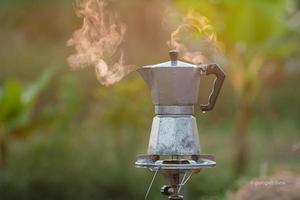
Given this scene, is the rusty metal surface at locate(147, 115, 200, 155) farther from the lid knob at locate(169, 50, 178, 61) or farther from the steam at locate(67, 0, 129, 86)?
the steam at locate(67, 0, 129, 86)

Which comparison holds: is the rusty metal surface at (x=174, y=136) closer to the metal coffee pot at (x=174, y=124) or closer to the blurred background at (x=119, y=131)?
the metal coffee pot at (x=174, y=124)

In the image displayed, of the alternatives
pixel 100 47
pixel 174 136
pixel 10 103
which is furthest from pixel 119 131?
pixel 174 136

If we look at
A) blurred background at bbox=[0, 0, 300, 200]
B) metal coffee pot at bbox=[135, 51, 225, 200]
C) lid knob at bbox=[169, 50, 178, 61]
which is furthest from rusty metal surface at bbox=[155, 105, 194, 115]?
blurred background at bbox=[0, 0, 300, 200]

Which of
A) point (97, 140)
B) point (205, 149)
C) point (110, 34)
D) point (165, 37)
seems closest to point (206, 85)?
point (165, 37)

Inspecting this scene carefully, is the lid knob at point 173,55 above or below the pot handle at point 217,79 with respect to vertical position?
above

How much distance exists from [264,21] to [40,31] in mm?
5496

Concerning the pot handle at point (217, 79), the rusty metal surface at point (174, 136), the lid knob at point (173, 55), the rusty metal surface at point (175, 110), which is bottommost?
the rusty metal surface at point (174, 136)

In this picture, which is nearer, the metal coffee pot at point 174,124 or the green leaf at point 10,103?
the metal coffee pot at point 174,124

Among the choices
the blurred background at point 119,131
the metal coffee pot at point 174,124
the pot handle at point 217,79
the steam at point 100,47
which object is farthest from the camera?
the blurred background at point 119,131

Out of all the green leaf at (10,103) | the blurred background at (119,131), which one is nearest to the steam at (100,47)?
the blurred background at (119,131)

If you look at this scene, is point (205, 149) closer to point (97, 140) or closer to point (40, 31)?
point (97, 140)

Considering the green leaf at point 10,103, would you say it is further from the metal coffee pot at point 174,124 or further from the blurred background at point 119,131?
the metal coffee pot at point 174,124

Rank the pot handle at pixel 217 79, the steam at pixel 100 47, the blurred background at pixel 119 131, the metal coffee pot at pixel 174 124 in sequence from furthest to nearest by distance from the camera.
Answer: the blurred background at pixel 119 131, the steam at pixel 100 47, the pot handle at pixel 217 79, the metal coffee pot at pixel 174 124

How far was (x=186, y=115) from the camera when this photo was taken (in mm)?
2682
